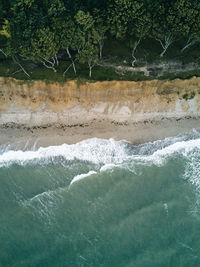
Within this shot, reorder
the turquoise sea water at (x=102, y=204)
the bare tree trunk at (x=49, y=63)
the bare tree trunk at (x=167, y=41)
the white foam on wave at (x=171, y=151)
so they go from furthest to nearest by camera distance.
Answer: the bare tree trunk at (x=167, y=41) → the bare tree trunk at (x=49, y=63) → the white foam on wave at (x=171, y=151) → the turquoise sea water at (x=102, y=204)

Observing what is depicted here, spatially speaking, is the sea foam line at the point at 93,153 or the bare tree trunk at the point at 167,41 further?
the bare tree trunk at the point at 167,41

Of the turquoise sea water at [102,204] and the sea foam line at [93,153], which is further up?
the sea foam line at [93,153]

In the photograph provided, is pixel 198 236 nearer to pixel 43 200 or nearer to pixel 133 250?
pixel 133 250

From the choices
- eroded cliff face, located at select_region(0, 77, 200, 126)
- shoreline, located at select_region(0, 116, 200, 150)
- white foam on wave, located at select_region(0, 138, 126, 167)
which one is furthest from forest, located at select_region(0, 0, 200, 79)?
white foam on wave, located at select_region(0, 138, 126, 167)

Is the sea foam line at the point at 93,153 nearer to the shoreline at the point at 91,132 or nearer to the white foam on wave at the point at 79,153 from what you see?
the white foam on wave at the point at 79,153

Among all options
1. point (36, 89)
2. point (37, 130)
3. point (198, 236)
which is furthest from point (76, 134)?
point (198, 236)

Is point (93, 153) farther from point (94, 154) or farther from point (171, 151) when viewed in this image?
point (171, 151)

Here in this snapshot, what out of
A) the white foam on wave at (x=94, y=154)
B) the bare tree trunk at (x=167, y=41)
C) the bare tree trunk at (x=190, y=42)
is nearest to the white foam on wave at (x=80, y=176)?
the white foam on wave at (x=94, y=154)
